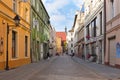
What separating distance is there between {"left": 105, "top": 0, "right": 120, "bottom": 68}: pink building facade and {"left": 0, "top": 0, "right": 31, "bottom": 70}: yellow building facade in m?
8.35

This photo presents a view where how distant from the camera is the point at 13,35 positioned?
92.6 feet

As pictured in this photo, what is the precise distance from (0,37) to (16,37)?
21.7ft

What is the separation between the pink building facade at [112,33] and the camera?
25.8 m

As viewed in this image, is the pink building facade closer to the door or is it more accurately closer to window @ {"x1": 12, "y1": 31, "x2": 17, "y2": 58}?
A: the door

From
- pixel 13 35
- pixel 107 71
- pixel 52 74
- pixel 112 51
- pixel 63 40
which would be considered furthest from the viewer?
pixel 63 40

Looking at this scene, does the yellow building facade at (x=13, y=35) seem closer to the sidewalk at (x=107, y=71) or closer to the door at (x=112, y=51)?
the sidewalk at (x=107, y=71)

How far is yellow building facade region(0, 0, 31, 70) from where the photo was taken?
76.2 feet

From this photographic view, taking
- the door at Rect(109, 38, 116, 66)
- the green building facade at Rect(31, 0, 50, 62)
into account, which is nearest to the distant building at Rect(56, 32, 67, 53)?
the green building facade at Rect(31, 0, 50, 62)

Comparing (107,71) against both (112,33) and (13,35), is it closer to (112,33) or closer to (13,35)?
(112,33)

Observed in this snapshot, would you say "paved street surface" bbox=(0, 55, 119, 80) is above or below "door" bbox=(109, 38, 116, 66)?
below

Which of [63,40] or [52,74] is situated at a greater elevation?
[63,40]

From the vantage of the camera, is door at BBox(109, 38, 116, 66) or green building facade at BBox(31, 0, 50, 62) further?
green building facade at BBox(31, 0, 50, 62)

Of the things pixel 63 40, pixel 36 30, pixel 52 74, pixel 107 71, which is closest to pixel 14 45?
pixel 107 71

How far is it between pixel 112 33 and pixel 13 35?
8.91m
